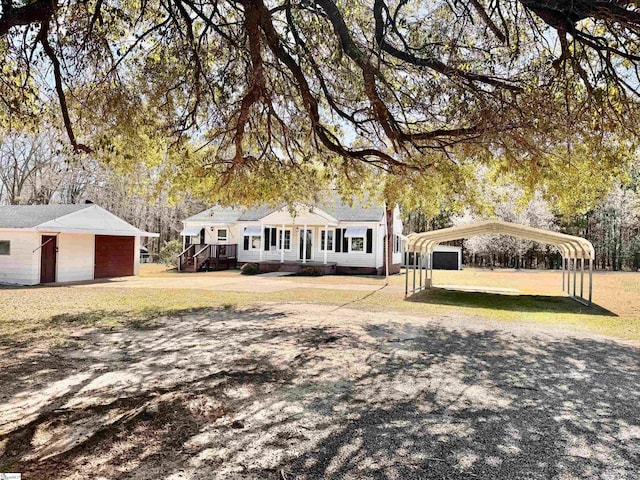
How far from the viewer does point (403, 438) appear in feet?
12.1

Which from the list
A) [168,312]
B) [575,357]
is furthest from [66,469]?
[168,312]

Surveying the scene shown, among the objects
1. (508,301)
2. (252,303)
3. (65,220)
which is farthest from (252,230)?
(508,301)

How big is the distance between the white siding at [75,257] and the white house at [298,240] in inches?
256

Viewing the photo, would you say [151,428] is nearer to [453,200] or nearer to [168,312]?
[168,312]

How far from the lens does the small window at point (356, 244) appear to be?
2534 centimetres

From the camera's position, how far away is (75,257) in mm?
18906

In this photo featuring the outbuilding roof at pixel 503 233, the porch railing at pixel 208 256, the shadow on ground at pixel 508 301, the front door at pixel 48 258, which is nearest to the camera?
the shadow on ground at pixel 508 301

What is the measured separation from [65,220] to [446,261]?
2595cm

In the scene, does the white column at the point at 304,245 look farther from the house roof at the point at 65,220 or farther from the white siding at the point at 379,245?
the house roof at the point at 65,220

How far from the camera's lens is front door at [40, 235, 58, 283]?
1738 cm

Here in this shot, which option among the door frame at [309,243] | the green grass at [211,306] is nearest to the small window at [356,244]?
the door frame at [309,243]

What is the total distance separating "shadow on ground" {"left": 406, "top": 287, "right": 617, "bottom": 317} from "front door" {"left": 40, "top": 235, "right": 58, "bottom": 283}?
1428 centimetres

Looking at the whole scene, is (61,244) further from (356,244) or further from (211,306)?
(356,244)

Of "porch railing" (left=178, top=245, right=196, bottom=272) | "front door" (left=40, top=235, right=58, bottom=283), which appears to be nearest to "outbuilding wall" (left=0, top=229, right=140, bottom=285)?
"front door" (left=40, top=235, right=58, bottom=283)
